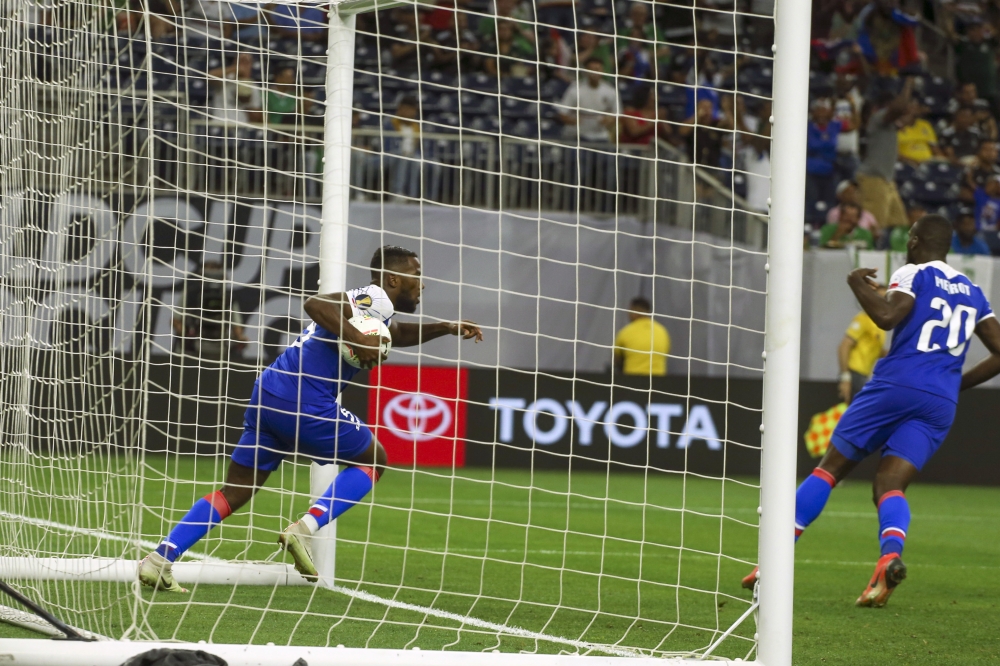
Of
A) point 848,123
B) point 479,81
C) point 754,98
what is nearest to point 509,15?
point 479,81

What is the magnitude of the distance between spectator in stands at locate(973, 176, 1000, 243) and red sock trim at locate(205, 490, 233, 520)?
42.1 feet

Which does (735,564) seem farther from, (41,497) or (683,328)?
(683,328)

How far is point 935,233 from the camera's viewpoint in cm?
559

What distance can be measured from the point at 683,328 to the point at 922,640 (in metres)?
8.27

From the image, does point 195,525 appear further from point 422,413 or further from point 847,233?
point 847,233

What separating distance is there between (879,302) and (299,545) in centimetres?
272

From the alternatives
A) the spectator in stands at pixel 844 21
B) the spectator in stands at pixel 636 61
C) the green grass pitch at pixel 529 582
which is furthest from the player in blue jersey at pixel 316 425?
the spectator in stands at pixel 844 21

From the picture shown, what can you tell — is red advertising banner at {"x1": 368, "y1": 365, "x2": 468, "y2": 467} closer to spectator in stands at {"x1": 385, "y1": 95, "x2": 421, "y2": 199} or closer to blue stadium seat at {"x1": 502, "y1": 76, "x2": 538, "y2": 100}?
spectator in stands at {"x1": 385, "y1": 95, "x2": 421, "y2": 199}

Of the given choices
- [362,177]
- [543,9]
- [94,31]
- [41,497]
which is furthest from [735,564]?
[543,9]

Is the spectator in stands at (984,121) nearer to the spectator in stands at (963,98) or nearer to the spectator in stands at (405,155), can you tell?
the spectator in stands at (963,98)

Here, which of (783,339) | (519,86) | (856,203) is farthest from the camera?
(519,86)

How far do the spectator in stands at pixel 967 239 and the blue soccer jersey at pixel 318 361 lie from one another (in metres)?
10.9

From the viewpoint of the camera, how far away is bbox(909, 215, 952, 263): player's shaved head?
5.57 m

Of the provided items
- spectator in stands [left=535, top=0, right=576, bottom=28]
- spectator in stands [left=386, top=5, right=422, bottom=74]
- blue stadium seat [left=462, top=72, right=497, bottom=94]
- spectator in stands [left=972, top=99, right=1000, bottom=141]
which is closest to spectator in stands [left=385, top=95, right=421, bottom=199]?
spectator in stands [left=386, top=5, right=422, bottom=74]
